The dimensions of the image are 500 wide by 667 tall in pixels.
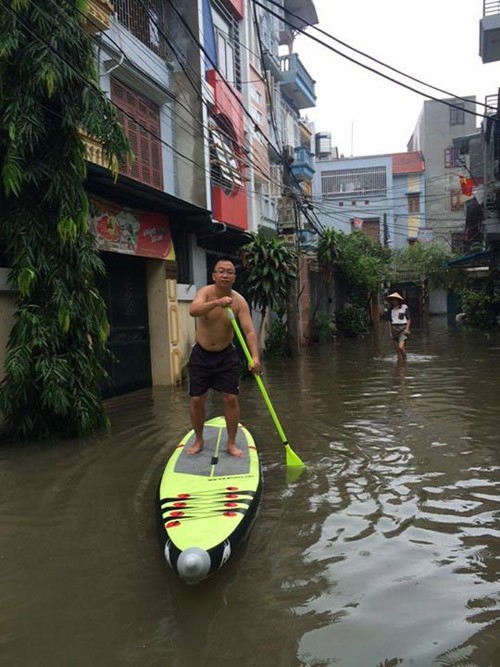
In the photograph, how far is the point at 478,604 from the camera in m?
2.92

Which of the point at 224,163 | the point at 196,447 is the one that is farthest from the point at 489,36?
the point at 196,447

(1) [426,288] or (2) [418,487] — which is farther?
(1) [426,288]

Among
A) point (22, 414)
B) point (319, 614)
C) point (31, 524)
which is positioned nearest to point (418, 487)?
point (319, 614)

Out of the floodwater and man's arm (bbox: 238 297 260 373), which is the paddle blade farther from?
man's arm (bbox: 238 297 260 373)

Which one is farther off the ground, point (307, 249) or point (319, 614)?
point (307, 249)

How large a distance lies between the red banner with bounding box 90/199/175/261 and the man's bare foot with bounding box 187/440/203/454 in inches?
186

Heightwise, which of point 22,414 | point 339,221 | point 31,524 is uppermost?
point 339,221

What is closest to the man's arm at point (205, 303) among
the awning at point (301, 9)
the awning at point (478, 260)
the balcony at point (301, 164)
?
the awning at point (478, 260)

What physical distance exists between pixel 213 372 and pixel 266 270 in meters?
8.41

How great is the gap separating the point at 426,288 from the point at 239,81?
82.7 ft

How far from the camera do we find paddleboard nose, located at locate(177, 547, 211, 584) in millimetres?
2891

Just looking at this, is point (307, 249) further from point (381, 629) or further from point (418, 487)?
point (381, 629)

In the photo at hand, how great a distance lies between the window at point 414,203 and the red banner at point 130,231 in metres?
32.2

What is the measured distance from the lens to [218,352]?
544 centimetres
